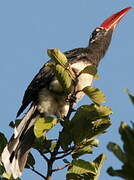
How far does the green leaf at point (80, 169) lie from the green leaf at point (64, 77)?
0.59 m

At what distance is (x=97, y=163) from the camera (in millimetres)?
2678

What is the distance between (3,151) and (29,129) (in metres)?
0.82

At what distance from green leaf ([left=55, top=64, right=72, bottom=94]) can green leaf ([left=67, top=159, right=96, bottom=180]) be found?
23.3 inches

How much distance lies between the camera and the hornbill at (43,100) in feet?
11.6

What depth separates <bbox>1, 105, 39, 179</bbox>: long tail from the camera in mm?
3373

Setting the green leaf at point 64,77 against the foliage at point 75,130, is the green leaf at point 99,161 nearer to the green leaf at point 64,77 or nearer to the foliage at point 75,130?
the foliage at point 75,130

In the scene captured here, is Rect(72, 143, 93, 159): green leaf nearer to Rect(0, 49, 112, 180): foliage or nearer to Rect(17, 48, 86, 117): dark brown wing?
Rect(0, 49, 112, 180): foliage

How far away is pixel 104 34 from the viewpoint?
5.86 m

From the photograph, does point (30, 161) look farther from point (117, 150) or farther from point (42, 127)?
point (117, 150)

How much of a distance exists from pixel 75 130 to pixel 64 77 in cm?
38

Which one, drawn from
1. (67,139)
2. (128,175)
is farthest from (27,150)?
(128,175)

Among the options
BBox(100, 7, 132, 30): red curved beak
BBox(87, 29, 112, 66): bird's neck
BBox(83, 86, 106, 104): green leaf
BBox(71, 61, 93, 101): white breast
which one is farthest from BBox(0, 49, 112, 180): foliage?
BBox(100, 7, 132, 30): red curved beak

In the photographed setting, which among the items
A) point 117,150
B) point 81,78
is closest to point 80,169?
point 117,150

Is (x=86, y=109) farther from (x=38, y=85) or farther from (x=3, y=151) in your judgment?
(x=38, y=85)
